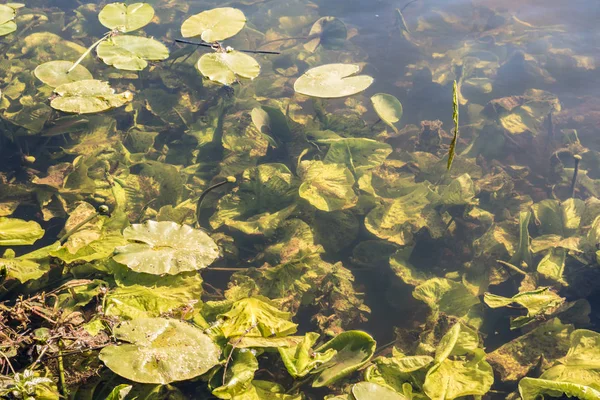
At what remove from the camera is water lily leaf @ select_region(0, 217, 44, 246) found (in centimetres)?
172

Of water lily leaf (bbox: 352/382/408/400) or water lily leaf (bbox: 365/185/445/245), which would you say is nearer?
water lily leaf (bbox: 352/382/408/400)

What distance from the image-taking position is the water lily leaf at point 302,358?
1470 mm

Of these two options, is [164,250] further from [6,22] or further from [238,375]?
[6,22]

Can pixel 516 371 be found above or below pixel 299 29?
below

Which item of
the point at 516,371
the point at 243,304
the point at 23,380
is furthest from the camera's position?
the point at 516,371

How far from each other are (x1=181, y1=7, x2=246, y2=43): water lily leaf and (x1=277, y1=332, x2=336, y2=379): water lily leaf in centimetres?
231

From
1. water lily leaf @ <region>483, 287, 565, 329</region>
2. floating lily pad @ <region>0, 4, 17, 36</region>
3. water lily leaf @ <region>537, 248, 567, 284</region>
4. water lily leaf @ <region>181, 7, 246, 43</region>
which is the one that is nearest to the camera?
water lily leaf @ <region>483, 287, 565, 329</region>

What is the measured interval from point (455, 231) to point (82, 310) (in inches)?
89.8

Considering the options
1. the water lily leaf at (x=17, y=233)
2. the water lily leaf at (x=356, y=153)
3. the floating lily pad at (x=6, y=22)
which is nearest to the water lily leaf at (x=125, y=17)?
the floating lily pad at (x=6, y=22)

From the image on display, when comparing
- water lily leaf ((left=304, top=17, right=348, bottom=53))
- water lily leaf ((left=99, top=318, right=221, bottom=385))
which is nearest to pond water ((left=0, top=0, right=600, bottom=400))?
water lily leaf ((left=99, top=318, right=221, bottom=385))

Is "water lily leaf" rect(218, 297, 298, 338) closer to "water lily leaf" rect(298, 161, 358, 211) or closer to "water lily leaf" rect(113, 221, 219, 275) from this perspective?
"water lily leaf" rect(113, 221, 219, 275)

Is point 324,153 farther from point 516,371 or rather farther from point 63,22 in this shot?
point 63,22

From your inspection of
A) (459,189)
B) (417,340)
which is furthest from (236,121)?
(417,340)

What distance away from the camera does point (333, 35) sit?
4.96 m
